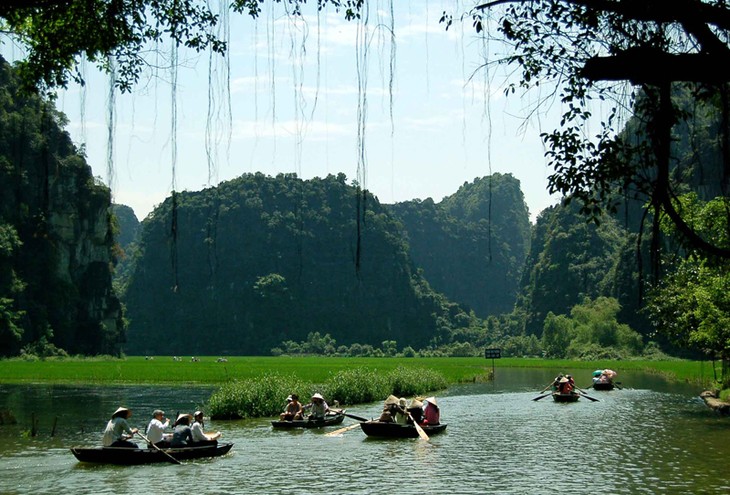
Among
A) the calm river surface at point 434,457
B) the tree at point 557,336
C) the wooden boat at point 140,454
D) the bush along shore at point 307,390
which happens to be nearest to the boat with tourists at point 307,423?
the calm river surface at point 434,457

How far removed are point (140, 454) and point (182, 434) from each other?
4.04 ft

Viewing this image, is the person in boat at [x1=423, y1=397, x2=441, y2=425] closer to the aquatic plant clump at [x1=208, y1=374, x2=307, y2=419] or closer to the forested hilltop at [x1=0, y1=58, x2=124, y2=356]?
the aquatic plant clump at [x1=208, y1=374, x2=307, y2=419]

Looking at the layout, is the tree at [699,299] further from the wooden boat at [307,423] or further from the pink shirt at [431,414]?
the wooden boat at [307,423]

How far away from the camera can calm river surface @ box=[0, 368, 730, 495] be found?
16703mm

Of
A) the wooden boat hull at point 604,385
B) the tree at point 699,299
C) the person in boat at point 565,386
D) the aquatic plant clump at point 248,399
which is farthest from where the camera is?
the wooden boat hull at point 604,385

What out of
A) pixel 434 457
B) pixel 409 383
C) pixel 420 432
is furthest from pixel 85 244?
pixel 434 457

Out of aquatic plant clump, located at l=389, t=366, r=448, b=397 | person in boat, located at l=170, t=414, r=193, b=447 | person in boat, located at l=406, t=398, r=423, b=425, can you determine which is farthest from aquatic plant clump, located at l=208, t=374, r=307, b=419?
person in boat, located at l=170, t=414, r=193, b=447

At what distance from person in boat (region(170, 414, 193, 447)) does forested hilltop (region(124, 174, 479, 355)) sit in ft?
381

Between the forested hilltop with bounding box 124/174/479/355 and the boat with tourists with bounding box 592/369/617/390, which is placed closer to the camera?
the boat with tourists with bounding box 592/369/617/390

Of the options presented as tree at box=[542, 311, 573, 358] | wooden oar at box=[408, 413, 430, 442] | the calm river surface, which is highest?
tree at box=[542, 311, 573, 358]

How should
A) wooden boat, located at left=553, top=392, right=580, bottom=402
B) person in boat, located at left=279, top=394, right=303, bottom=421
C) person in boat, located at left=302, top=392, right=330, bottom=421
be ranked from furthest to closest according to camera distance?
wooden boat, located at left=553, top=392, right=580, bottom=402 < person in boat, located at left=302, top=392, right=330, bottom=421 < person in boat, located at left=279, top=394, right=303, bottom=421

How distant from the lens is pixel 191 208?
14000 cm

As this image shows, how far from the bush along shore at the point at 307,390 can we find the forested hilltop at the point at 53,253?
38420 mm

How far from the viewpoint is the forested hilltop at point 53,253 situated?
242 feet
